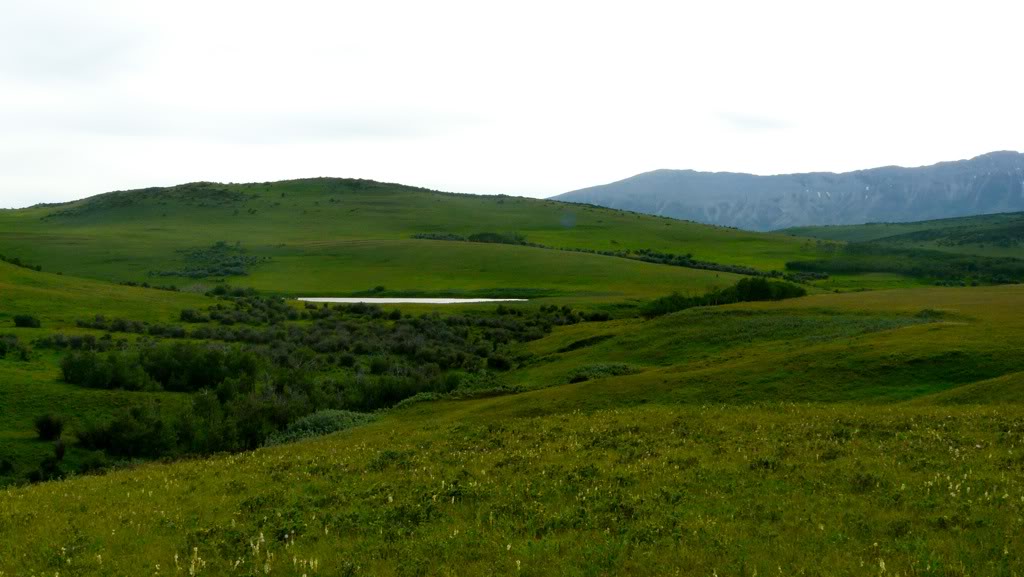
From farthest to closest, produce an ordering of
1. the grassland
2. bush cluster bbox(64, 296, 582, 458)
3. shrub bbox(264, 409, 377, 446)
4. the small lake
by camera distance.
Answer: the small lake → bush cluster bbox(64, 296, 582, 458) → shrub bbox(264, 409, 377, 446) → the grassland

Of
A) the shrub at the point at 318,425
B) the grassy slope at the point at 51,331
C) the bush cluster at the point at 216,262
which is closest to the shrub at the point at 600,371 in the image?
the shrub at the point at 318,425

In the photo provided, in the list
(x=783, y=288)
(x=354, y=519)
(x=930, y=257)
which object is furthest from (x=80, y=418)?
(x=930, y=257)

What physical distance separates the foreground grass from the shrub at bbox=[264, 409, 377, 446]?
14.8 meters

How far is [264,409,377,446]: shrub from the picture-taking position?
1462 inches

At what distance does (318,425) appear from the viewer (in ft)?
128

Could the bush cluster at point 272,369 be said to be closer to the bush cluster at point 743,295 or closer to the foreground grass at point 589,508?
the bush cluster at point 743,295

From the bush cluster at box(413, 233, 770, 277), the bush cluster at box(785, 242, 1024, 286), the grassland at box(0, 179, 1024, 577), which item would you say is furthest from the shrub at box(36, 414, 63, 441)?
the bush cluster at box(785, 242, 1024, 286)

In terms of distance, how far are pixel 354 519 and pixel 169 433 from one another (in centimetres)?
2763

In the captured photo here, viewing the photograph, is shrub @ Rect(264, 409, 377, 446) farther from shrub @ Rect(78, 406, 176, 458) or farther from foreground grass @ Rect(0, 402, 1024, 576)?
foreground grass @ Rect(0, 402, 1024, 576)

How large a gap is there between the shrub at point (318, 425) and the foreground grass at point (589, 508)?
14.8 m

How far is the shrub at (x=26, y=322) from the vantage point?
209ft

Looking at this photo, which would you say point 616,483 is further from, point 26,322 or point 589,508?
point 26,322

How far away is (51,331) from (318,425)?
35282 millimetres

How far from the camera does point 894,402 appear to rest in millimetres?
29500
